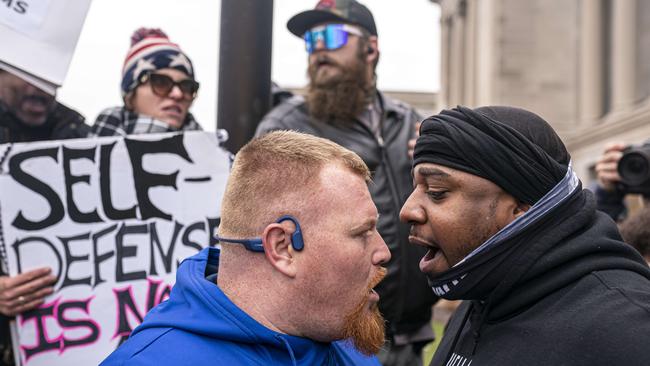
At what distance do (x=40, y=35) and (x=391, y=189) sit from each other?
5.57 feet

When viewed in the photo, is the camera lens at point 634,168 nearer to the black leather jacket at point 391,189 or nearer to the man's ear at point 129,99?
the black leather jacket at point 391,189

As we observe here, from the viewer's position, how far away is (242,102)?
3.97 metres

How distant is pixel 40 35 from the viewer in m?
3.78

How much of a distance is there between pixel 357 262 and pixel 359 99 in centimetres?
220

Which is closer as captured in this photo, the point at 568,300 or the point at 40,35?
the point at 568,300

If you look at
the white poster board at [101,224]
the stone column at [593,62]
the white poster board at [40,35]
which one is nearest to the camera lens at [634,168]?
the white poster board at [101,224]

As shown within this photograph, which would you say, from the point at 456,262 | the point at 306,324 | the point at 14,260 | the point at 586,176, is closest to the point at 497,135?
the point at 456,262

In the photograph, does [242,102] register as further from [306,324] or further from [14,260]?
[306,324]

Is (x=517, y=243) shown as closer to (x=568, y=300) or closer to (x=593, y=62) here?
(x=568, y=300)

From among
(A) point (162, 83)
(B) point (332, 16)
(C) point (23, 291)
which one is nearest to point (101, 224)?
(C) point (23, 291)

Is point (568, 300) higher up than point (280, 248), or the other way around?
point (280, 248)

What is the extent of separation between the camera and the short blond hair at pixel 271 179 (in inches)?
93.4

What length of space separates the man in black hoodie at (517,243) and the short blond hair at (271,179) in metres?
0.26

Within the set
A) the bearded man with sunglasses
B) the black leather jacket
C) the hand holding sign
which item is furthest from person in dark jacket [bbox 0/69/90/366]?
the black leather jacket
